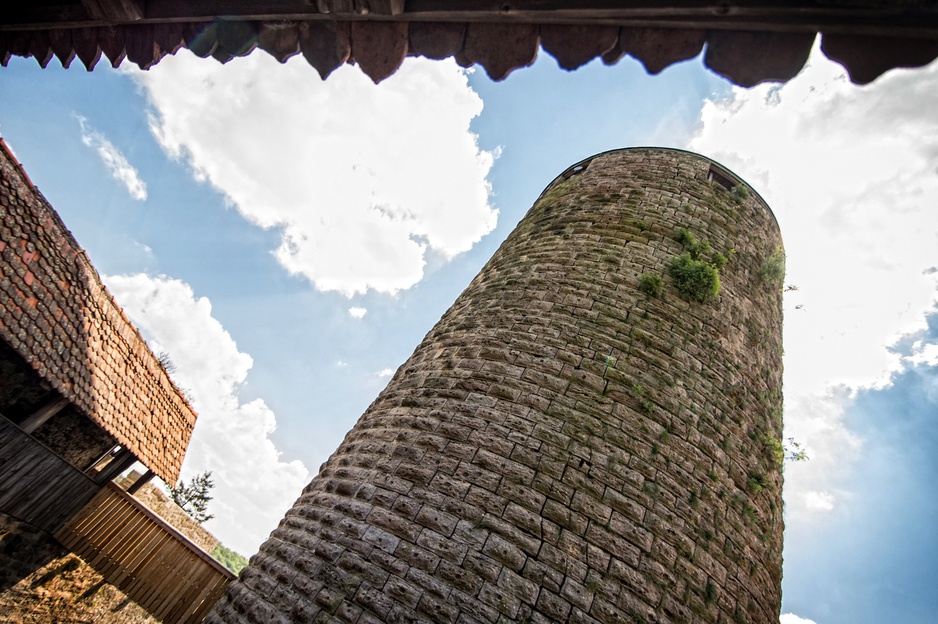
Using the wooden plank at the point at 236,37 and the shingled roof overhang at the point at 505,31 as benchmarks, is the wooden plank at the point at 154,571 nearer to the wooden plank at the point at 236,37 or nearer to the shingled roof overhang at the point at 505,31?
the shingled roof overhang at the point at 505,31

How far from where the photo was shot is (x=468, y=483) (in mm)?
3498

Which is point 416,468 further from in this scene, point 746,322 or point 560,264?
point 746,322

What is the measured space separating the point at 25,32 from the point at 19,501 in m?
7.14

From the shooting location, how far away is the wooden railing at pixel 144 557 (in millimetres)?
7273

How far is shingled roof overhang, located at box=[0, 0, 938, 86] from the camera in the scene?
1376 mm

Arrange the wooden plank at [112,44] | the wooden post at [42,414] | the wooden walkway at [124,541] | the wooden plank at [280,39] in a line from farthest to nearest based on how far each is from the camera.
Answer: the wooden walkway at [124,541] → the wooden post at [42,414] → the wooden plank at [112,44] → the wooden plank at [280,39]

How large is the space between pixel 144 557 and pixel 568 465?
790cm

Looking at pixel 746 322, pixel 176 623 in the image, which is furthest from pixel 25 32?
pixel 176 623

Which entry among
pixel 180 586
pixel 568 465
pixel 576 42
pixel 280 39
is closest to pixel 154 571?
pixel 180 586

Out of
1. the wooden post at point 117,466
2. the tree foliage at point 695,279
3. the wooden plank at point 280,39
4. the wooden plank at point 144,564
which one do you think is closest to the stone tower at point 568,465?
the tree foliage at point 695,279

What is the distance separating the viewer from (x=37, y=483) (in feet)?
22.2

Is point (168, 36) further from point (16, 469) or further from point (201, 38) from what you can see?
point (16, 469)

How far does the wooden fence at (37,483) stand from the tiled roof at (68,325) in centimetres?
74

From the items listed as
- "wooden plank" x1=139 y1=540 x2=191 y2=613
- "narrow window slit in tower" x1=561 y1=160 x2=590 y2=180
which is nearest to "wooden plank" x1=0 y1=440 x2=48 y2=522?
"wooden plank" x1=139 y1=540 x2=191 y2=613
